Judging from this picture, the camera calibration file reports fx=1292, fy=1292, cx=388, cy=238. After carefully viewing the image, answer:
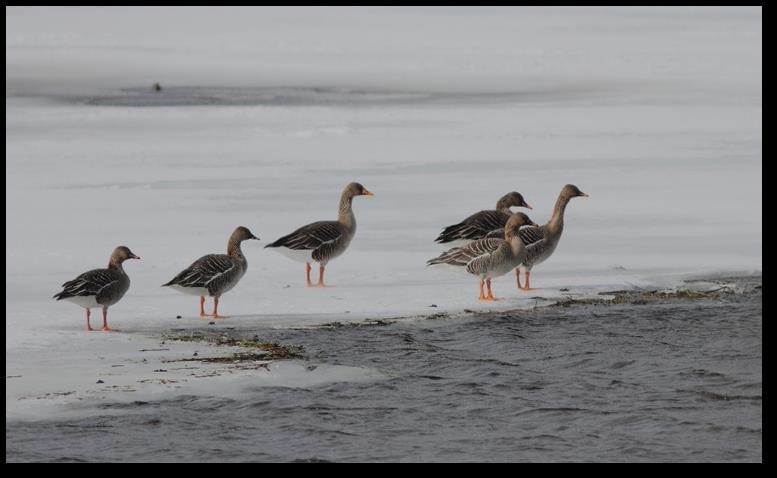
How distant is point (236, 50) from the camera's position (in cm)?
3619

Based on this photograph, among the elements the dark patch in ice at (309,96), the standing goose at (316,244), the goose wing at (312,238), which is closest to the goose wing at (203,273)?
the standing goose at (316,244)

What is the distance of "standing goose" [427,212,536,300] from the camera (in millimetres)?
12883

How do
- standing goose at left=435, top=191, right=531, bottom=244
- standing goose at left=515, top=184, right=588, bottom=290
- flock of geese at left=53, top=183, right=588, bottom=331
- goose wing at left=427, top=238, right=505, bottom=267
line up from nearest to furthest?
flock of geese at left=53, top=183, right=588, bottom=331, goose wing at left=427, top=238, right=505, bottom=267, standing goose at left=515, top=184, right=588, bottom=290, standing goose at left=435, top=191, right=531, bottom=244

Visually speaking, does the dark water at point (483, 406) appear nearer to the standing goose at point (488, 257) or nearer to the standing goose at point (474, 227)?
the standing goose at point (488, 257)

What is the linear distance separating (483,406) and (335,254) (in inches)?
207

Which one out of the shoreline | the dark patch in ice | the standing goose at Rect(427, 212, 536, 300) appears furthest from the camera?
the dark patch in ice

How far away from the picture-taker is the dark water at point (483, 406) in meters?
7.94

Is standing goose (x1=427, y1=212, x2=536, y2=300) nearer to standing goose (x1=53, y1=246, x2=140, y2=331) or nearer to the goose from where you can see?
the goose

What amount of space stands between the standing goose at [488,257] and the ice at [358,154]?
33 cm

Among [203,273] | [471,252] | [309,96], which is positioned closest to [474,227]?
[471,252]

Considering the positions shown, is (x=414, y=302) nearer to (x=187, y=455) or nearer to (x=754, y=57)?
(x=187, y=455)

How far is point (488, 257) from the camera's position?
12.9 m

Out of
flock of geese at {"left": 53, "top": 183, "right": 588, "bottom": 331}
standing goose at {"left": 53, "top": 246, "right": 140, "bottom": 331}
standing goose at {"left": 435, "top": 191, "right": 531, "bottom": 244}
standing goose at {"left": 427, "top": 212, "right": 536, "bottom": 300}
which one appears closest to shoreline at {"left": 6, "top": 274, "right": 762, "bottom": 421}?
standing goose at {"left": 53, "top": 246, "right": 140, "bottom": 331}
